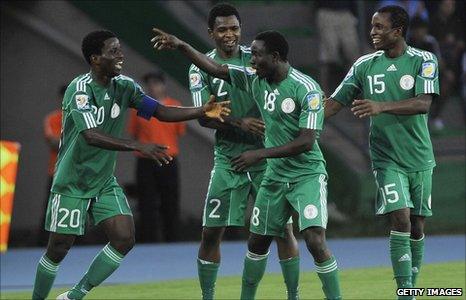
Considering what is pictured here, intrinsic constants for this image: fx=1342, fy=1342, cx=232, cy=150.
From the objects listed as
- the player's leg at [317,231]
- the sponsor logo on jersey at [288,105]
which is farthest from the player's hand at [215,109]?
the player's leg at [317,231]

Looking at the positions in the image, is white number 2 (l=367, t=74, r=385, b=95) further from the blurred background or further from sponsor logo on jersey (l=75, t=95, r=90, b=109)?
the blurred background

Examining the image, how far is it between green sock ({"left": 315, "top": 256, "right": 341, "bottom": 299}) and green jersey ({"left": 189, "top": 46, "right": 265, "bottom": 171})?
1199 millimetres

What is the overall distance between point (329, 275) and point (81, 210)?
1960mm

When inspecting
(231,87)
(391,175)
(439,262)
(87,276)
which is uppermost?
(231,87)

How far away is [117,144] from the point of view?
9977 millimetres

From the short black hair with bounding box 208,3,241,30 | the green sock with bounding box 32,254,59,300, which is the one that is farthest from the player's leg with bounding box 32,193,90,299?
the short black hair with bounding box 208,3,241,30

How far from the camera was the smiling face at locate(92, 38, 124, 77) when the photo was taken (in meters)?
10.2

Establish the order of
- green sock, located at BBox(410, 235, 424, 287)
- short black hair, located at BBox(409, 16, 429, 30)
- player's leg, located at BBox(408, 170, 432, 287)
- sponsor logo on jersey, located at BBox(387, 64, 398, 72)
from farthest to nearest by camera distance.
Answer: short black hair, located at BBox(409, 16, 429, 30) → green sock, located at BBox(410, 235, 424, 287) → player's leg, located at BBox(408, 170, 432, 287) → sponsor logo on jersey, located at BBox(387, 64, 398, 72)

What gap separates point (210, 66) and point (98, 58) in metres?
0.90

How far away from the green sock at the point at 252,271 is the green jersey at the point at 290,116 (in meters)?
0.66

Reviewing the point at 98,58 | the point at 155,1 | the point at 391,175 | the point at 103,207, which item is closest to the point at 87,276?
the point at 103,207

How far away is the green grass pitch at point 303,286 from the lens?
12.7 metres

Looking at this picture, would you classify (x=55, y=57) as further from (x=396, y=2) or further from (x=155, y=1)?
(x=396, y=2)

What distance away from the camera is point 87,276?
A: 10289 mm
